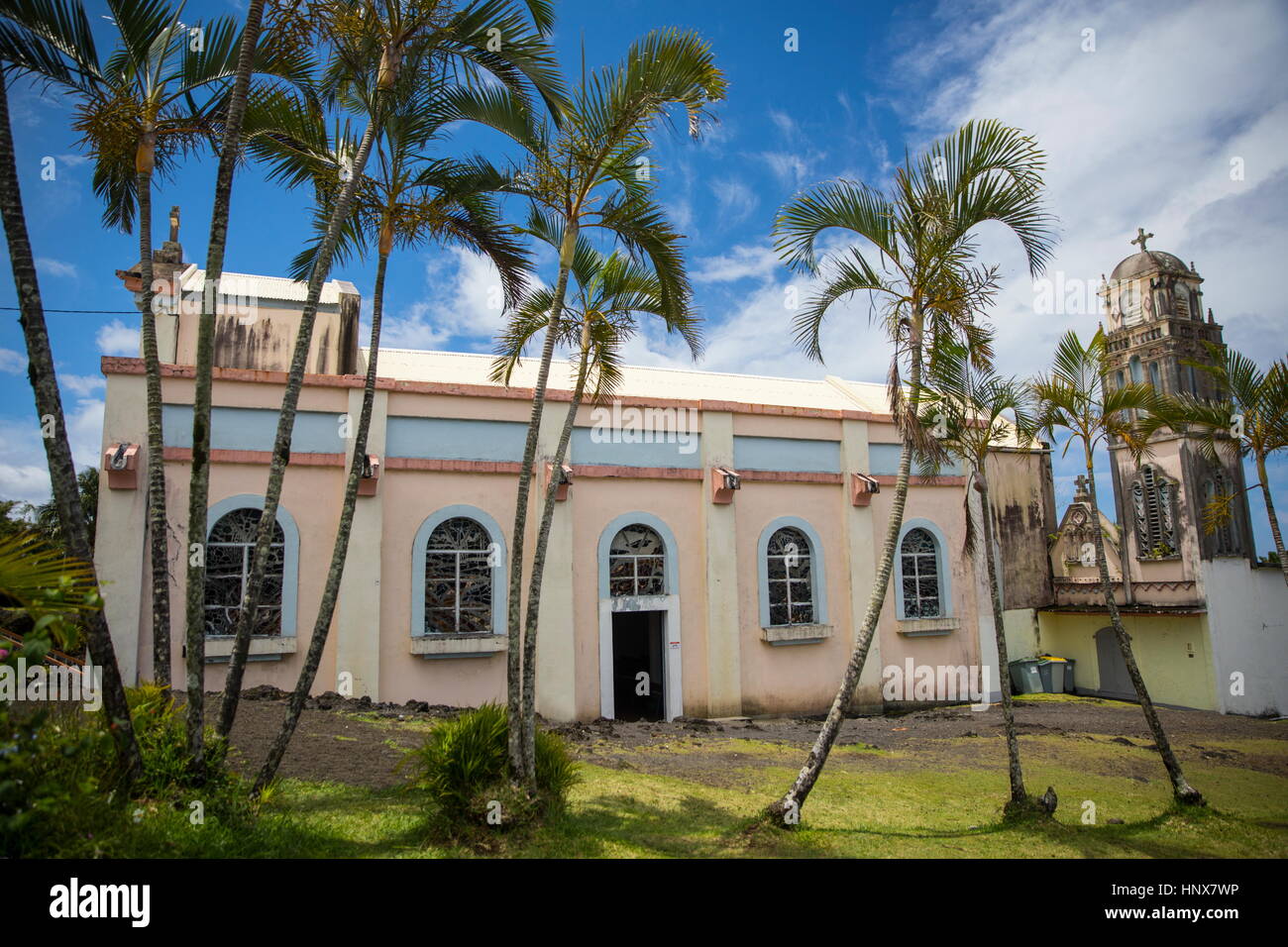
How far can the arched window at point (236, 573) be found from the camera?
11180mm

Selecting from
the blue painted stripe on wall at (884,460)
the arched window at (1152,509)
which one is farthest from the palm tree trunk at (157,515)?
the arched window at (1152,509)

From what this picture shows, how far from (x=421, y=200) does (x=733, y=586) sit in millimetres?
9121

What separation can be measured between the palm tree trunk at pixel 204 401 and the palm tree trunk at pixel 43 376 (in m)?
0.76

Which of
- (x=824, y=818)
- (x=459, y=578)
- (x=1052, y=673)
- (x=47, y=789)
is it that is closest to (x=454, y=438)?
(x=459, y=578)

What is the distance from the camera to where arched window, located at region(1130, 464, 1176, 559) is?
69.4ft

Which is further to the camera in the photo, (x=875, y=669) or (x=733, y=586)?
(x=875, y=669)

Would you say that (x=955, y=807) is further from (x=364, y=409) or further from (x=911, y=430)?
(x=364, y=409)

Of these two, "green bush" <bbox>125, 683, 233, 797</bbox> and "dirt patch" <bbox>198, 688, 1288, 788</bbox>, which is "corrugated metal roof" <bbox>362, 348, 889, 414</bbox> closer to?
"dirt patch" <bbox>198, 688, 1288, 788</bbox>

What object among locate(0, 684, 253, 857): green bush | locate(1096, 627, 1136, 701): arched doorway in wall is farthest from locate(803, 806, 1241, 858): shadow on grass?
locate(1096, 627, 1136, 701): arched doorway in wall

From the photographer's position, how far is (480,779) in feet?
19.9

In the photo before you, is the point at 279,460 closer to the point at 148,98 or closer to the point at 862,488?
the point at 148,98

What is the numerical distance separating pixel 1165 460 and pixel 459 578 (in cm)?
1975
